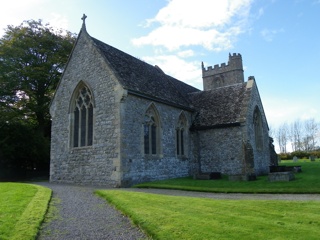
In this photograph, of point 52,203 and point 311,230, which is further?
point 52,203

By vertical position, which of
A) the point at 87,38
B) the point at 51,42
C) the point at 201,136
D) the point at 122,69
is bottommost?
the point at 201,136

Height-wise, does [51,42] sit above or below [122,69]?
above

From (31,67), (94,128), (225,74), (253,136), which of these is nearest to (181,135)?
(253,136)

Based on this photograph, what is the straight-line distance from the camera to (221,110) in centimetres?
2291

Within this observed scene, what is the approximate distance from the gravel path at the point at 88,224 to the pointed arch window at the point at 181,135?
492 inches

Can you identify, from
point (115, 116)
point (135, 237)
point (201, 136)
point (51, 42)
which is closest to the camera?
point (135, 237)

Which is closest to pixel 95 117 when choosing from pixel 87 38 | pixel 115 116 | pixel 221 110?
pixel 115 116

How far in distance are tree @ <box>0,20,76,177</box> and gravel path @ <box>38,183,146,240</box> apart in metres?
19.6

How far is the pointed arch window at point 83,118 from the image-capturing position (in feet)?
60.4

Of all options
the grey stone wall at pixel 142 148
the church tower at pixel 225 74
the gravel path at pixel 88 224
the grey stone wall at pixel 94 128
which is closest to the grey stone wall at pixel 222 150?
the grey stone wall at pixel 142 148

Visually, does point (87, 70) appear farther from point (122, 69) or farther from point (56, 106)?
point (56, 106)

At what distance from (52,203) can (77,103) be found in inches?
425

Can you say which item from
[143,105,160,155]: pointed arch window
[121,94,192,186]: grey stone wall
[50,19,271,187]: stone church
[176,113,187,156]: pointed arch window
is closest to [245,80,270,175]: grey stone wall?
[50,19,271,187]: stone church

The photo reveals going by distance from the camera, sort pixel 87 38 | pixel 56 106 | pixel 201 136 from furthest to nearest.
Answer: pixel 201 136 → pixel 56 106 → pixel 87 38
